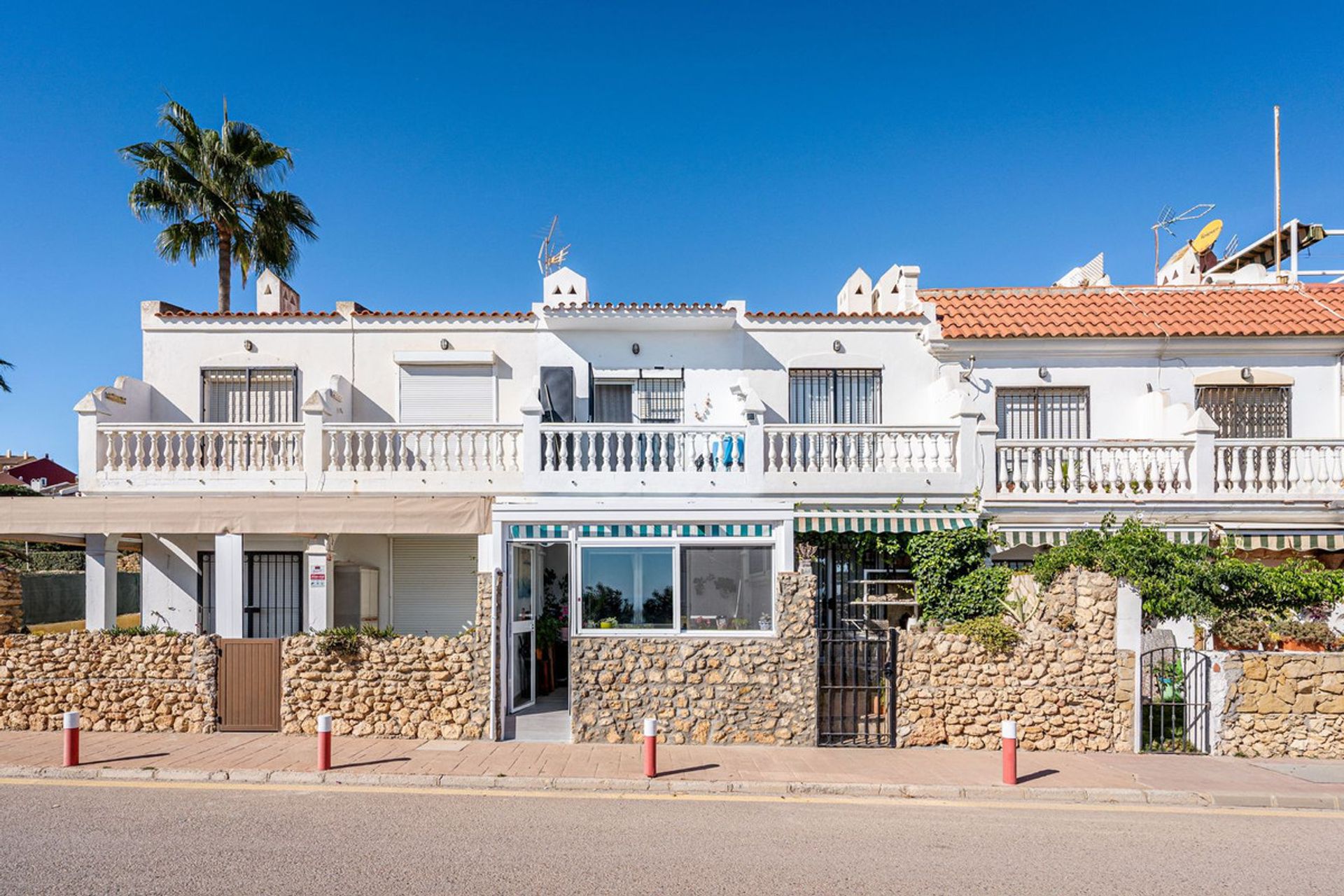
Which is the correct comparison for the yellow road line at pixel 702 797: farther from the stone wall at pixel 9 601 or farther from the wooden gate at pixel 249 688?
the stone wall at pixel 9 601

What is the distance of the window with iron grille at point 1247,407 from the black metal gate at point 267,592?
58.5 ft

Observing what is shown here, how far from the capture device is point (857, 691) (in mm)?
13312

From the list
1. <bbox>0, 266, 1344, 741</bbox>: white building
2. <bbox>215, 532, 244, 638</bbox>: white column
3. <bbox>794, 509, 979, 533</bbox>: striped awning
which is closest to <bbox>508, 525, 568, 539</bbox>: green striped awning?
<bbox>0, 266, 1344, 741</bbox>: white building

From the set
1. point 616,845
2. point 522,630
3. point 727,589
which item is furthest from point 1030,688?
point 522,630

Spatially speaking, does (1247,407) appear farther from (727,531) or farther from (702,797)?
(702,797)

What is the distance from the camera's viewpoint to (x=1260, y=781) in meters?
11.4

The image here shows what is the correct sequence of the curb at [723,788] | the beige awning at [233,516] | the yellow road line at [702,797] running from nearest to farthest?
the yellow road line at [702,797] → the curb at [723,788] → the beige awning at [233,516]

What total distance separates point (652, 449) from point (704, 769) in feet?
18.6

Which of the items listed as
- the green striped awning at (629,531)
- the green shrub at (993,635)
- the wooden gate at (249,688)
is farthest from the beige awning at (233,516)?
the green shrub at (993,635)

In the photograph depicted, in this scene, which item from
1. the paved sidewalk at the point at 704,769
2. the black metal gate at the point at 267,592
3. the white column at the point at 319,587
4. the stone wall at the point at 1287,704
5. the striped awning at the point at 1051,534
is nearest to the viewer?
the paved sidewalk at the point at 704,769

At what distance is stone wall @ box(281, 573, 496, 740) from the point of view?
13445 millimetres

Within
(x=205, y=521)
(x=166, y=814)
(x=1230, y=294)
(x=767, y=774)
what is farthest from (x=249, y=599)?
(x=1230, y=294)

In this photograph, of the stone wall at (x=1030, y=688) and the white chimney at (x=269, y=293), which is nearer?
the stone wall at (x=1030, y=688)

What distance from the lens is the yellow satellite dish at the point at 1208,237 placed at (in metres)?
23.8
